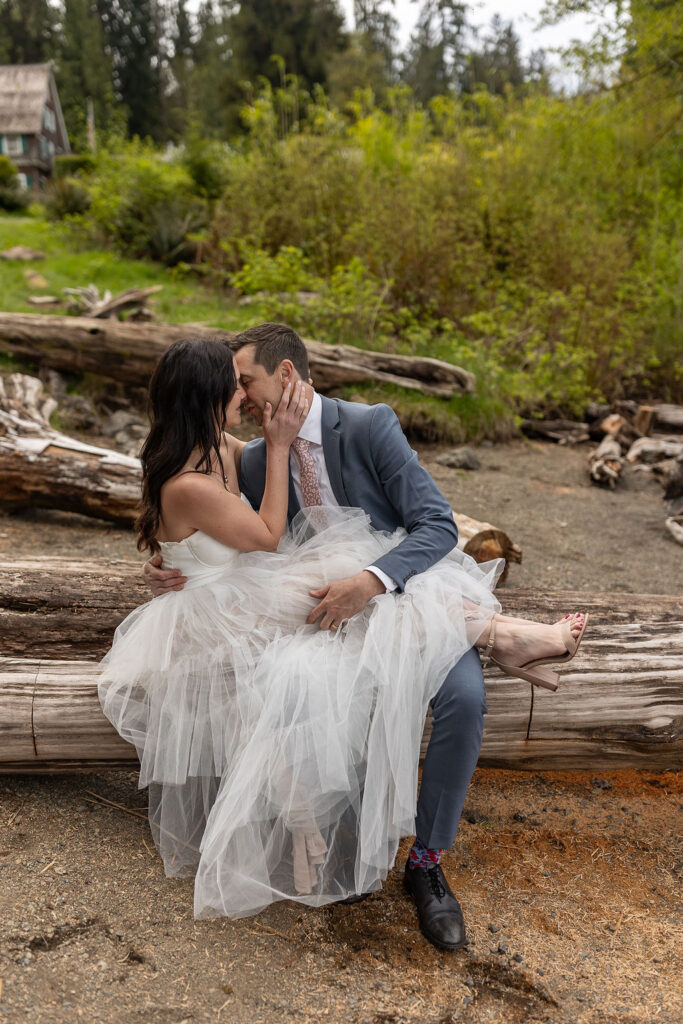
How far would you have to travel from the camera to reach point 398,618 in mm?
2594

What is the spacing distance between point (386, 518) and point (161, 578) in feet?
2.88

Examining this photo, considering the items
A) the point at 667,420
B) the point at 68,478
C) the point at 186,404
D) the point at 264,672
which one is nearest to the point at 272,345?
the point at 186,404

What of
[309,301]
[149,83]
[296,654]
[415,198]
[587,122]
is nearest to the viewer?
[296,654]

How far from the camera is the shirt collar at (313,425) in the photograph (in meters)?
2.97

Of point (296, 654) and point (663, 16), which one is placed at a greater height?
point (663, 16)

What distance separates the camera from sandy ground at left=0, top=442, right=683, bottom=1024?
7.04 feet

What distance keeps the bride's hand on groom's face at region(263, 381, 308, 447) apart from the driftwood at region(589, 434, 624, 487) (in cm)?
600

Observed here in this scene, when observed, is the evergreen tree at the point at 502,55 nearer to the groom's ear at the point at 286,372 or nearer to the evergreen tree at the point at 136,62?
the evergreen tree at the point at 136,62

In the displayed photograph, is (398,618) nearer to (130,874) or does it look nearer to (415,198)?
(130,874)

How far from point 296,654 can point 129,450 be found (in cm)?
525

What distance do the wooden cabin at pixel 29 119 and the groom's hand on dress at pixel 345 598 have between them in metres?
31.8

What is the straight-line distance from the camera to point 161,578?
2.85 metres

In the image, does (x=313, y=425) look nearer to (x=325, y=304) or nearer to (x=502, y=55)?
(x=325, y=304)

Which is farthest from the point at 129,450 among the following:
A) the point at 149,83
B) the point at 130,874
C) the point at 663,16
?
the point at 149,83
